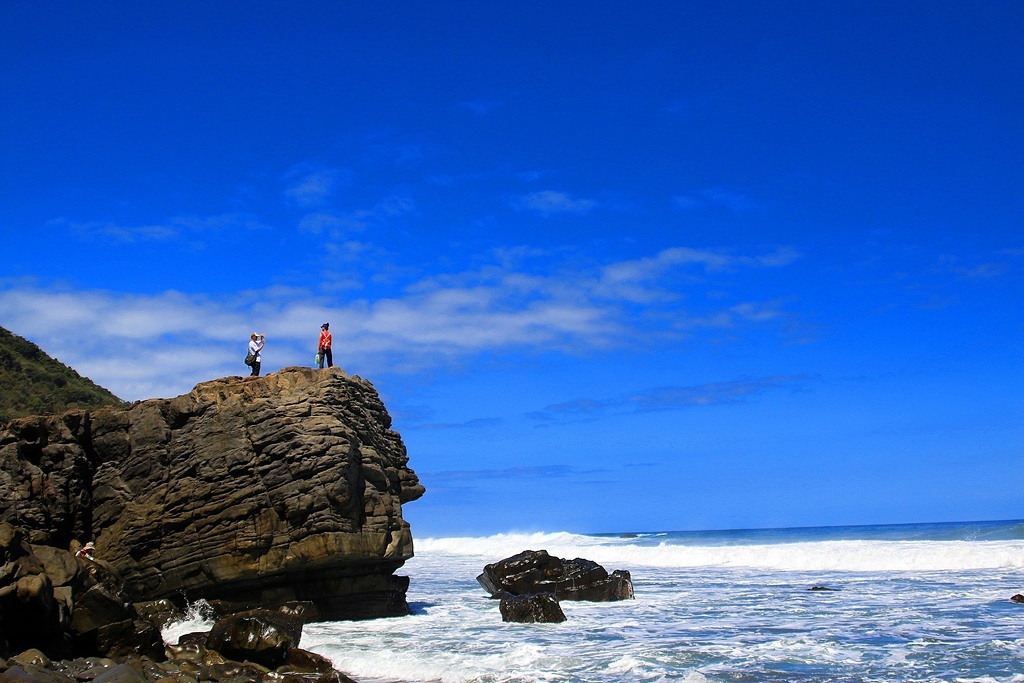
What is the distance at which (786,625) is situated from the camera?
19781 millimetres

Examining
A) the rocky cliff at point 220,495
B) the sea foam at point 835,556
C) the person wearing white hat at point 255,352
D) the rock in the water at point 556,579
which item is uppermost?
the person wearing white hat at point 255,352

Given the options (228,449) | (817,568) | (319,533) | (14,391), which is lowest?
(817,568)

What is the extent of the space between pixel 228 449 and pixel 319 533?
3.10m

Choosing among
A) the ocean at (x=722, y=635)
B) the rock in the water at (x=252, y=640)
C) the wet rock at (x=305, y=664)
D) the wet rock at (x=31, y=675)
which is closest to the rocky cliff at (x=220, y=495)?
the ocean at (x=722, y=635)

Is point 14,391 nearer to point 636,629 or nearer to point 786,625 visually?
point 636,629

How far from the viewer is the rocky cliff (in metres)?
19.2

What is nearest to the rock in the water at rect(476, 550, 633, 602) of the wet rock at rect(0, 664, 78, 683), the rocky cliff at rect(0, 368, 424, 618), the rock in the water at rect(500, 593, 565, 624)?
Answer: the rock in the water at rect(500, 593, 565, 624)

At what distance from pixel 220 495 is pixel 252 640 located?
538cm

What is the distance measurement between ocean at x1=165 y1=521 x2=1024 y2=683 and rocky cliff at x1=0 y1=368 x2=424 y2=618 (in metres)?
1.53

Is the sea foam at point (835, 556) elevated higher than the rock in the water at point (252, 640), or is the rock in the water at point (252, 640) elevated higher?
the rock in the water at point (252, 640)

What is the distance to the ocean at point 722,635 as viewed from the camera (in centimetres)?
1477

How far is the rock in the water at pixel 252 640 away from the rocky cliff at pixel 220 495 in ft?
12.1

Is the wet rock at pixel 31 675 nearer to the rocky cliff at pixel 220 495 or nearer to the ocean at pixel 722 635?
the ocean at pixel 722 635

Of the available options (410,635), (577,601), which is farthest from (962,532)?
(410,635)
